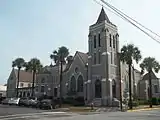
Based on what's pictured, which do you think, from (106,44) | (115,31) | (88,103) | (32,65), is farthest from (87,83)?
(32,65)

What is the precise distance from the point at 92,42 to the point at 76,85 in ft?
38.8

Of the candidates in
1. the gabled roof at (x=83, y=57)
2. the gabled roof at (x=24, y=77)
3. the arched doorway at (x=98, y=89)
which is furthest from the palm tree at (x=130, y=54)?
the gabled roof at (x=24, y=77)

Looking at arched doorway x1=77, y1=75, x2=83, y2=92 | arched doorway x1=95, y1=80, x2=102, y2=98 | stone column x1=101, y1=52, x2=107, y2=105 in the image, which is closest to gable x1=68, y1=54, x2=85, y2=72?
arched doorway x1=77, y1=75, x2=83, y2=92

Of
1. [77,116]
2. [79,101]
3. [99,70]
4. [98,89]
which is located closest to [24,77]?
[79,101]

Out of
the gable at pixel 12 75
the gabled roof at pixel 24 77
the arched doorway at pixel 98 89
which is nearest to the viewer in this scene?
the arched doorway at pixel 98 89

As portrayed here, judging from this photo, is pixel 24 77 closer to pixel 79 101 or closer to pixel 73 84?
pixel 73 84

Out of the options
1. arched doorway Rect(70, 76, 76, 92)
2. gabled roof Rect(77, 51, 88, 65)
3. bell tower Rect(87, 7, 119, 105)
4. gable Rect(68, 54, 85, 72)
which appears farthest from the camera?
arched doorway Rect(70, 76, 76, 92)

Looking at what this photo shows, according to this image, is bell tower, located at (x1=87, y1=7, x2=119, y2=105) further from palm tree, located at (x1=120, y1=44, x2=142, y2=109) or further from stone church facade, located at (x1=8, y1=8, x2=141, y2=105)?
palm tree, located at (x1=120, y1=44, x2=142, y2=109)

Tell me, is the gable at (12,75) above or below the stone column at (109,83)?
above

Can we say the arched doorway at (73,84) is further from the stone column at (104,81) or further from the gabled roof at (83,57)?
the stone column at (104,81)

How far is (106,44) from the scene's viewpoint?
172 feet

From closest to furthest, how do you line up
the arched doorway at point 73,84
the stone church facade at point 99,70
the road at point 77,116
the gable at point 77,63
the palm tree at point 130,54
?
the road at point 77,116 → the palm tree at point 130,54 → the stone church facade at point 99,70 → the gable at point 77,63 → the arched doorway at point 73,84

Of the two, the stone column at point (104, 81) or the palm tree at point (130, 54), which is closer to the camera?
the palm tree at point (130, 54)

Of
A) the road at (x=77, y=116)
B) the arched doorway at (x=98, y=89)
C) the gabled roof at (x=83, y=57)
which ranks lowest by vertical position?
the road at (x=77, y=116)
